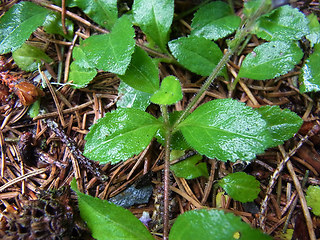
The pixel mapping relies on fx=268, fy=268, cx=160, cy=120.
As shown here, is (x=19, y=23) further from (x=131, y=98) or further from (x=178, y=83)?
(x=178, y=83)

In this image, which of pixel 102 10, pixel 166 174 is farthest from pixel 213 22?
pixel 166 174

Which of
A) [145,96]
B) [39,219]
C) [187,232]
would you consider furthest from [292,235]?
[39,219]

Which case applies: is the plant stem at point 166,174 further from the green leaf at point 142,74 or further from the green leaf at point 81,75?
the green leaf at point 81,75

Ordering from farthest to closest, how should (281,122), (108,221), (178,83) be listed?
(281,122) < (178,83) < (108,221)

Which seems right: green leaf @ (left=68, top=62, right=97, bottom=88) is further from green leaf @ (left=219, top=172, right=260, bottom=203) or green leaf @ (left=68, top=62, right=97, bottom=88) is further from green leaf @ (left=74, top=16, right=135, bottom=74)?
green leaf @ (left=219, top=172, right=260, bottom=203)

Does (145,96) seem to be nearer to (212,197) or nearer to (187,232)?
(212,197)

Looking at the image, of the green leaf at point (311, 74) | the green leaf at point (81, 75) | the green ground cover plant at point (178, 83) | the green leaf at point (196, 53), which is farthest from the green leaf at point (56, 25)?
the green leaf at point (311, 74)

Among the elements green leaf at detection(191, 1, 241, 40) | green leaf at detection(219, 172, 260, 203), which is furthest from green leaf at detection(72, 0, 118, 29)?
green leaf at detection(219, 172, 260, 203)
